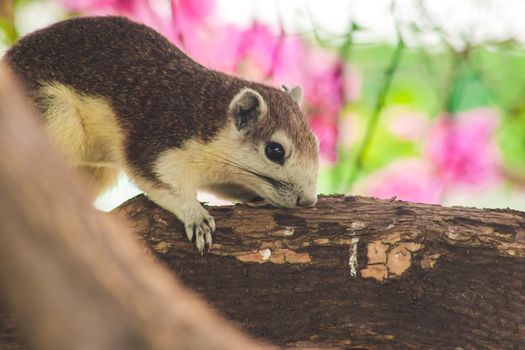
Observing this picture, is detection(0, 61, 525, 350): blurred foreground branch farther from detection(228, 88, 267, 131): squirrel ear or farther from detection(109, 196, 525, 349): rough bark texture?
detection(228, 88, 267, 131): squirrel ear

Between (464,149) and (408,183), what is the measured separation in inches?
17.7

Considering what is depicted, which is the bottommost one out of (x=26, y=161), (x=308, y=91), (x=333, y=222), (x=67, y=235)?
(x=67, y=235)

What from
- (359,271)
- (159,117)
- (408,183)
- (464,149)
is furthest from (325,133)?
(359,271)

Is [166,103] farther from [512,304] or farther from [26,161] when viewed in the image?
[26,161]

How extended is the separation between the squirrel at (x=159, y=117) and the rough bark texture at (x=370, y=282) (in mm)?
355

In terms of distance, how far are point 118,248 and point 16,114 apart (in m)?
0.33

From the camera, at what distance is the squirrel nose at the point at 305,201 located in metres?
4.29

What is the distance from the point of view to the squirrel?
4.54 m

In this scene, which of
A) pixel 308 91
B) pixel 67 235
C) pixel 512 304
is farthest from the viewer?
pixel 308 91

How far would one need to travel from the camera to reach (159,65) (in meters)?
4.91

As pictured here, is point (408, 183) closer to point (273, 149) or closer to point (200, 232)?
point (273, 149)

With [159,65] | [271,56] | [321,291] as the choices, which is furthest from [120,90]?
[321,291]

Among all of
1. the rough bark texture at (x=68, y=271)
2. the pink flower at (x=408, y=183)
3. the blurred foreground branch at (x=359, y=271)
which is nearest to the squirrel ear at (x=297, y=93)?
the blurred foreground branch at (x=359, y=271)

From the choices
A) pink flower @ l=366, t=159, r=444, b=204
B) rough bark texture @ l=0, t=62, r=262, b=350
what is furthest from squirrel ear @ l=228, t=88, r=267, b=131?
rough bark texture @ l=0, t=62, r=262, b=350
